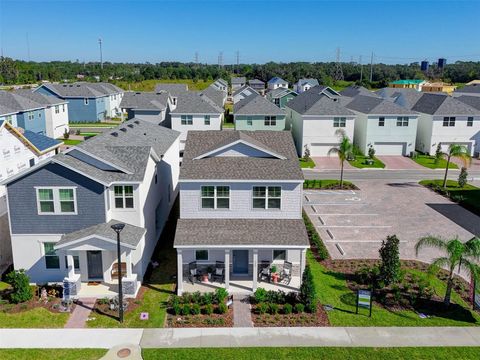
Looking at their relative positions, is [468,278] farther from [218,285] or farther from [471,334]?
[218,285]

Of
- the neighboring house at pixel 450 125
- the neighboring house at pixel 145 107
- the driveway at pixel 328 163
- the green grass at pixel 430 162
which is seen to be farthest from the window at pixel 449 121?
the neighboring house at pixel 145 107

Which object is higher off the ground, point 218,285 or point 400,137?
point 400,137

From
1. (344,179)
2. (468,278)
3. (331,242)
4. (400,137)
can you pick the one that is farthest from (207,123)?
(468,278)

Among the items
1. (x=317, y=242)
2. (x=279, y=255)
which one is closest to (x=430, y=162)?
(x=317, y=242)

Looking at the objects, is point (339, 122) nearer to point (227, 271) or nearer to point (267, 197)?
point (267, 197)

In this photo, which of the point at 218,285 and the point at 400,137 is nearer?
the point at 218,285

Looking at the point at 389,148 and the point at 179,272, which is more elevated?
the point at 389,148
